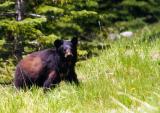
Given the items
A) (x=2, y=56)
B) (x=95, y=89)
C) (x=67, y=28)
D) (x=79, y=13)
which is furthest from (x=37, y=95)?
(x=67, y=28)

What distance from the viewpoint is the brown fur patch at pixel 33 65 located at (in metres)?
9.38

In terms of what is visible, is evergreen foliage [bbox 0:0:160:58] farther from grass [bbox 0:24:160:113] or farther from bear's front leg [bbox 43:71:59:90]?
bear's front leg [bbox 43:71:59:90]

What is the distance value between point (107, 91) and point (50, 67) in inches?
79.3

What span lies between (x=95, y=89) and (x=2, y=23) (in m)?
4.83

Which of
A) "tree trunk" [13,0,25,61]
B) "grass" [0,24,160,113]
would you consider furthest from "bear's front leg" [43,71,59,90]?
"tree trunk" [13,0,25,61]

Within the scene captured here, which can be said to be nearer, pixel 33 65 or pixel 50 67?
pixel 50 67

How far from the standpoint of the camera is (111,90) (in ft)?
24.3

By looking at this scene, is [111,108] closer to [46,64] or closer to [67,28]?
[46,64]

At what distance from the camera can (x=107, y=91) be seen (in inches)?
291

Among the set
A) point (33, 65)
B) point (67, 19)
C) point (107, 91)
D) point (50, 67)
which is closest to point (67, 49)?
point (50, 67)

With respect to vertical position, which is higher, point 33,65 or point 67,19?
point 67,19

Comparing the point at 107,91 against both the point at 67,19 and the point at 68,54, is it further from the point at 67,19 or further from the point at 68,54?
the point at 67,19

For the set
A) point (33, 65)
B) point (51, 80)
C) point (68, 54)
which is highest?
point (68, 54)

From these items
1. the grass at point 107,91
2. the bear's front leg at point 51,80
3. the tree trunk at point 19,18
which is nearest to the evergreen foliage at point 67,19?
the tree trunk at point 19,18
